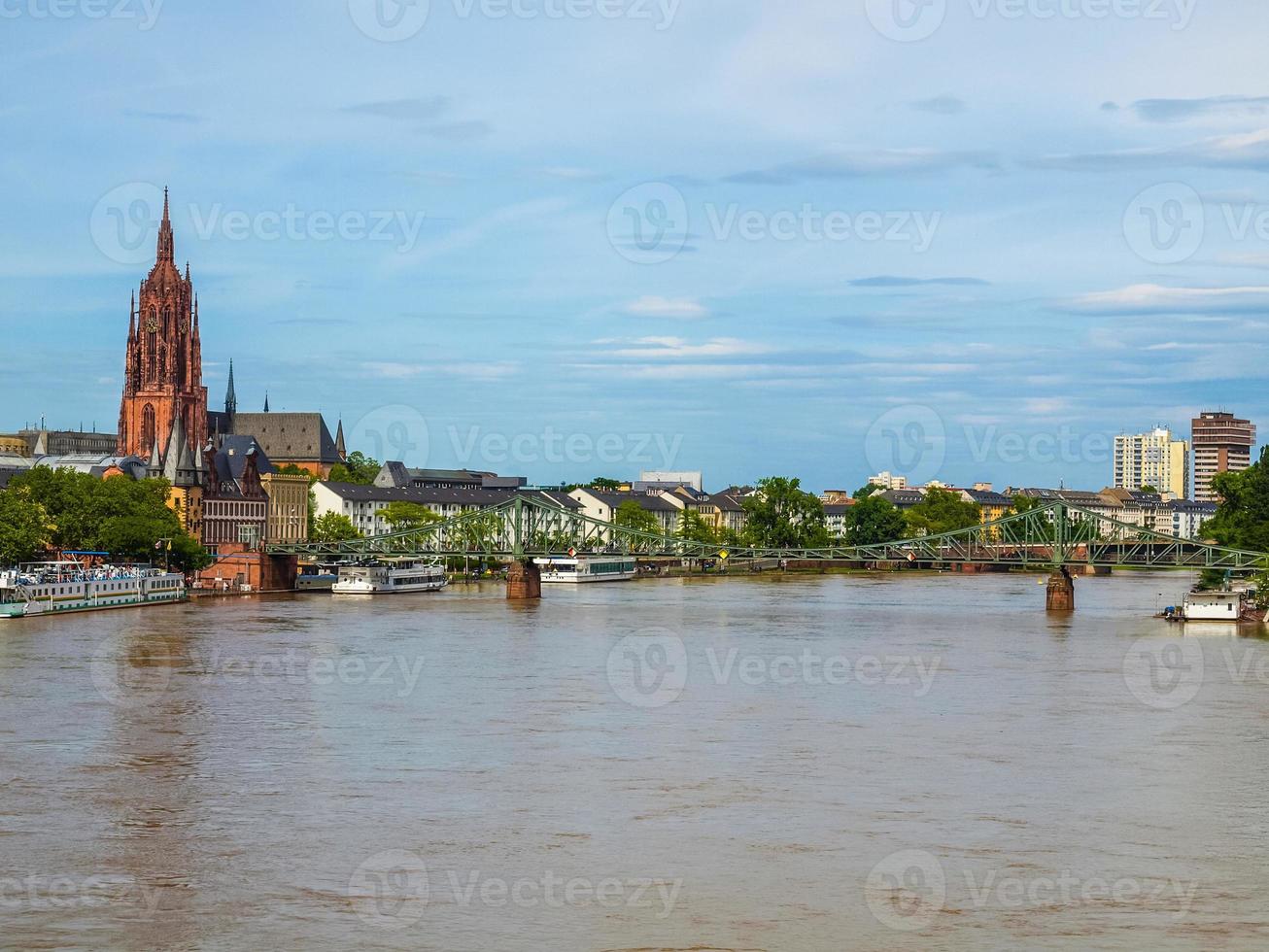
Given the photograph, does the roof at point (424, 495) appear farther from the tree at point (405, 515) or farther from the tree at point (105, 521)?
the tree at point (105, 521)

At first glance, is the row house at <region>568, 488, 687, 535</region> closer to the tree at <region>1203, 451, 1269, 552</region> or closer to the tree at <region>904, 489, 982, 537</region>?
the tree at <region>904, 489, 982, 537</region>

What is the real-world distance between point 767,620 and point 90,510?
36.0 meters

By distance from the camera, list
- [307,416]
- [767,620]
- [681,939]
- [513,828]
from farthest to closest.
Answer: [307,416], [767,620], [513,828], [681,939]

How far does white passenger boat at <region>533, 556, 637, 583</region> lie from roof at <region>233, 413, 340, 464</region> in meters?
48.6

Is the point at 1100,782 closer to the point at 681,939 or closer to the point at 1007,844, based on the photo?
the point at 1007,844

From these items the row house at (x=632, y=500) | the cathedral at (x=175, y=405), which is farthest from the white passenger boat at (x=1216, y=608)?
the row house at (x=632, y=500)

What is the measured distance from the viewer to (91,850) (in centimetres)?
2423

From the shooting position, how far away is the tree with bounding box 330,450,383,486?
164m

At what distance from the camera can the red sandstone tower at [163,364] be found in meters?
141

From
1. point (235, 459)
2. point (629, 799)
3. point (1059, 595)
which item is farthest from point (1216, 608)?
point (235, 459)

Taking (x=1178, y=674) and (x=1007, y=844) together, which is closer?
(x=1007, y=844)

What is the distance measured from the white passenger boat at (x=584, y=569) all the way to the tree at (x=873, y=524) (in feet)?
165

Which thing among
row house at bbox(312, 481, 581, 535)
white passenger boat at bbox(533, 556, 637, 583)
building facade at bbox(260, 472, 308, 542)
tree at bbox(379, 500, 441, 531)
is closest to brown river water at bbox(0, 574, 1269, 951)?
white passenger boat at bbox(533, 556, 637, 583)

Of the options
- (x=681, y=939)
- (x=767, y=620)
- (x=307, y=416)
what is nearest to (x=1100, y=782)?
(x=681, y=939)
